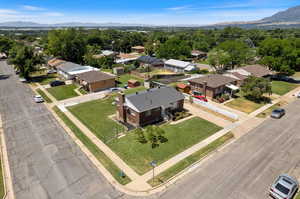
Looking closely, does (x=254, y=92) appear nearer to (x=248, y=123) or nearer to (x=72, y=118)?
(x=248, y=123)

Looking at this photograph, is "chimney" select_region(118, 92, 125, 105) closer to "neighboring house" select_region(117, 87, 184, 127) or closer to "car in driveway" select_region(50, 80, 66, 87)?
"neighboring house" select_region(117, 87, 184, 127)

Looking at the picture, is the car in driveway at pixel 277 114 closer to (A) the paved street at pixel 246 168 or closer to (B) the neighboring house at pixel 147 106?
(A) the paved street at pixel 246 168

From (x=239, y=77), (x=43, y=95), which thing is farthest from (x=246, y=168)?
(x=43, y=95)

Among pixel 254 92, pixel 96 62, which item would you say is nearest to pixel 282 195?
pixel 254 92

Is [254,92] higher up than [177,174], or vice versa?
[254,92]

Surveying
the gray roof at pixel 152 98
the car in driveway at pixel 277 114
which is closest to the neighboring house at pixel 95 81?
the gray roof at pixel 152 98
